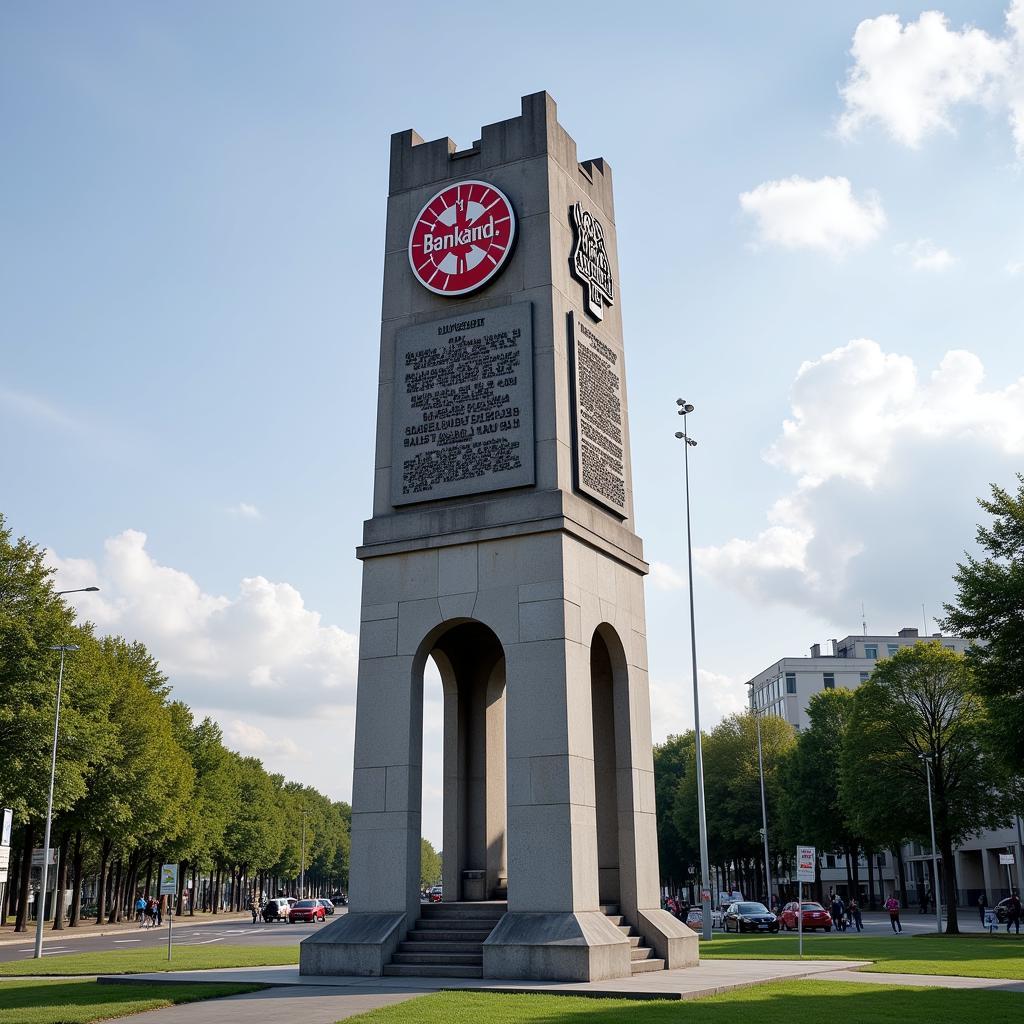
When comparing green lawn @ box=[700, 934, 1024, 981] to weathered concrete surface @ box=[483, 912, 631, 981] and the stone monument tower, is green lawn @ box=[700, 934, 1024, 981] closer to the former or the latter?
the stone monument tower

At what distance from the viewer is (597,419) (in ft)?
86.1

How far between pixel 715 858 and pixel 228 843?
142 ft

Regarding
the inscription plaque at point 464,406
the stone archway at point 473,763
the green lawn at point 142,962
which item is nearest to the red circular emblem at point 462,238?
the inscription plaque at point 464,406

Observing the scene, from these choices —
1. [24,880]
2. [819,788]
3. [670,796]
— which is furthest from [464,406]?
[670,796]

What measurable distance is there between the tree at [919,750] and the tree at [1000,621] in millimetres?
17566

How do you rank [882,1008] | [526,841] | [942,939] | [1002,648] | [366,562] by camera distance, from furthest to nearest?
[942,939], [1002,648], [366,562], [526,841], [882,1008]

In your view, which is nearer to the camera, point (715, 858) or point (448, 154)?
point (448, 154)

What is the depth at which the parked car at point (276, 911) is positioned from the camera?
267 feet

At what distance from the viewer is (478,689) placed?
27.7 m

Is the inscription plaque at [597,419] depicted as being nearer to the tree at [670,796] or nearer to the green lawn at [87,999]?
the green lawn at [87,999]

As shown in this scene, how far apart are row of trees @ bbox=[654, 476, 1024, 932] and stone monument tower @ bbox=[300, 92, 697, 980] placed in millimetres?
19675

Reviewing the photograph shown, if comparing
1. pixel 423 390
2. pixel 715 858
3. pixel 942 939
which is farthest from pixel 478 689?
pixel 715 858

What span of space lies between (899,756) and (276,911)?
1856 inches

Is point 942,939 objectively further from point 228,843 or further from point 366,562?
point 228,843
